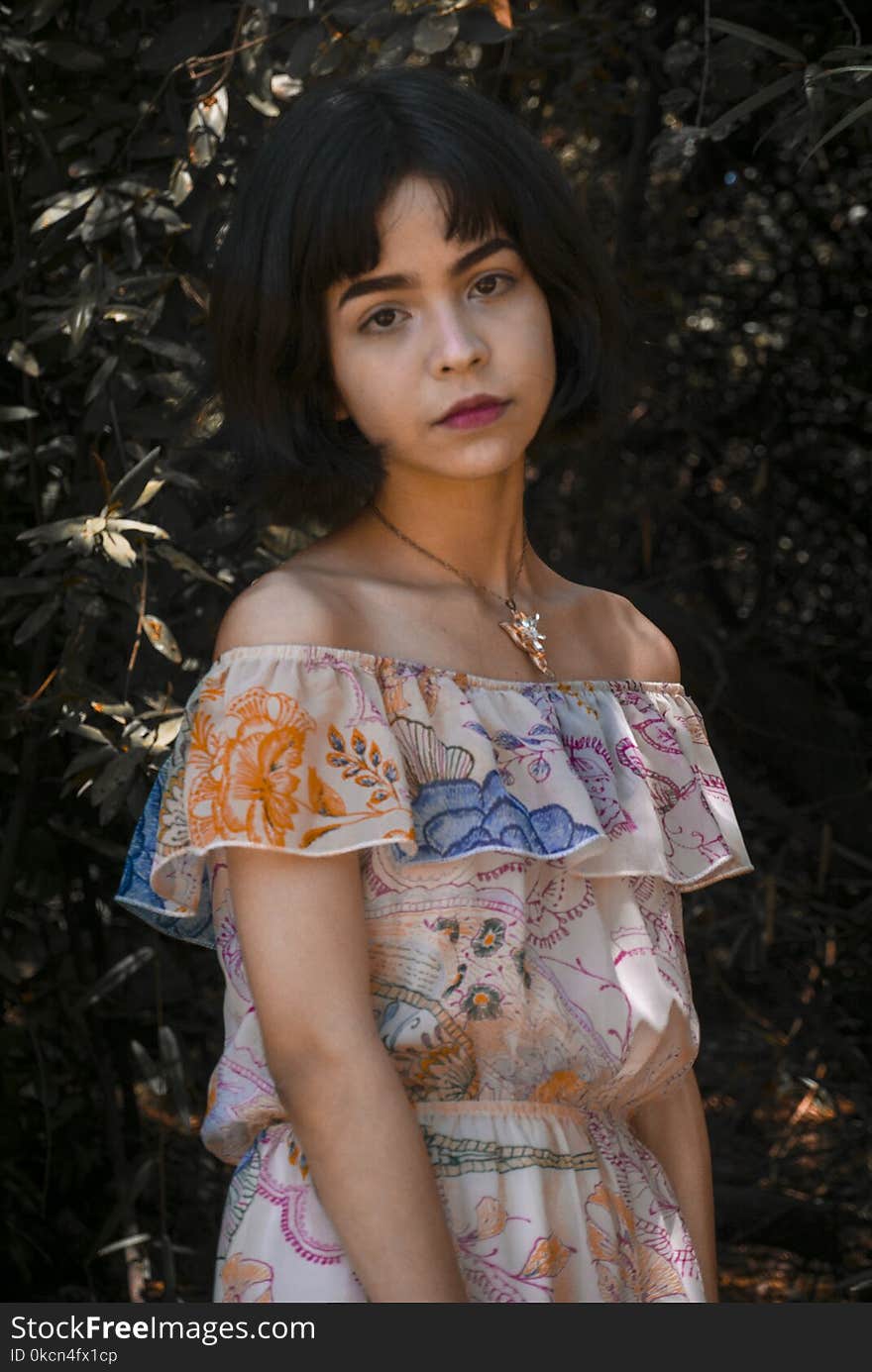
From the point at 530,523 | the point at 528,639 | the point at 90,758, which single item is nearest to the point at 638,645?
the point at 528,639

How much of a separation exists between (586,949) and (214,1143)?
328 mm

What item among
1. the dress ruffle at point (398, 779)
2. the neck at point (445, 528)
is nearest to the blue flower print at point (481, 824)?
the dress ruffle at point (398, 779)

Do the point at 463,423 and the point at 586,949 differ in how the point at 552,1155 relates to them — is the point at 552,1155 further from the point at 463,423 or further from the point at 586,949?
the point at 463,423

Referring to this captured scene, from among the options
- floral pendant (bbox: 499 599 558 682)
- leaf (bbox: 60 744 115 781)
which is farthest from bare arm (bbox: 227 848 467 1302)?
leaf (bbox: 60 744 115 781)

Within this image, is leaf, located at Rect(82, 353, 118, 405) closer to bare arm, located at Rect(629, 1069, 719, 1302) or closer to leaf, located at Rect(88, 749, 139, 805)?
leaf, located at Rect(88, 749, 139, 805)

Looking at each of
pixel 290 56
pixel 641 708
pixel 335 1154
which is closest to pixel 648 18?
pixel 290 56

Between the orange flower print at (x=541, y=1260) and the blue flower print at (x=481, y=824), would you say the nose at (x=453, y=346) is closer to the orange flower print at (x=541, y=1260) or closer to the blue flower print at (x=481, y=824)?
the blue flower print at (x=481, y=824)

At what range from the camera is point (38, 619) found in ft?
5.70

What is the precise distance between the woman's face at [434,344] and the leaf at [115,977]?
0.91 meters

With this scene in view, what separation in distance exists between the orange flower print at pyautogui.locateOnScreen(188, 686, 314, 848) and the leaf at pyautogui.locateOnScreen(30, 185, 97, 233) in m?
0.75

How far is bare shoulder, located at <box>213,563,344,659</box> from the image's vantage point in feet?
4.25

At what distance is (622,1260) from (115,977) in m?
0.94

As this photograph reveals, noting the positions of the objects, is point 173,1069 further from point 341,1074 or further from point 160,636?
point 341,1074

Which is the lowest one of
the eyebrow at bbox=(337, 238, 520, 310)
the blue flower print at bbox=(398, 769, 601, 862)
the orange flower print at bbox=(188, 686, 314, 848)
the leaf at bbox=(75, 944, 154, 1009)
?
the leaf at bbox=(75, 944, 154, 1009)
